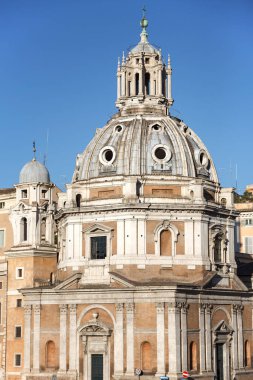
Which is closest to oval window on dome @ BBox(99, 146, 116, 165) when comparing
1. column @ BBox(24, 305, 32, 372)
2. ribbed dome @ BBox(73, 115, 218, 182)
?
ribbed dome @ BBox(73, 115, 218, 182)

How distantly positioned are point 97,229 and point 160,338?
920 centimetres

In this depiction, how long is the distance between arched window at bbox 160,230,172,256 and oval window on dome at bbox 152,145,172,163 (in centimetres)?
540

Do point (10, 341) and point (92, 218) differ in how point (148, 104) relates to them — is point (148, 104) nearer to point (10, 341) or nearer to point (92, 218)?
point (92, 218)

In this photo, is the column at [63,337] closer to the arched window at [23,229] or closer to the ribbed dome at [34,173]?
the arched window at [23,229]

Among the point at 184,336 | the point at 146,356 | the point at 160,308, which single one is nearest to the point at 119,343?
the point at 146,356

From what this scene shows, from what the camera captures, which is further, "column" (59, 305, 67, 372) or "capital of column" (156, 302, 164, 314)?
"column" (59, 305, 67, 372)

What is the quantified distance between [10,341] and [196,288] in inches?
597

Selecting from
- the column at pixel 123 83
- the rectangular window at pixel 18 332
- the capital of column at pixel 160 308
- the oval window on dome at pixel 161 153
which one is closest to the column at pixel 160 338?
the capital of column at pixel 160 308

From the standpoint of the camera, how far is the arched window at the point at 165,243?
63688mm

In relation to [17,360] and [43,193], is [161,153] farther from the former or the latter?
[17,360]

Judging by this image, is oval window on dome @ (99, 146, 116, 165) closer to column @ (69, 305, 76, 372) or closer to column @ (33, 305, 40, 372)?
column @ (69, 305, 76, 372)

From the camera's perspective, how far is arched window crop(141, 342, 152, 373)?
197ft

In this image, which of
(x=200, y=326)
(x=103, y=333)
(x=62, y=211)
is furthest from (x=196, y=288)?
(x=62, y=211)

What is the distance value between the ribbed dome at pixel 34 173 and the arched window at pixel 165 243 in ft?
37.8
